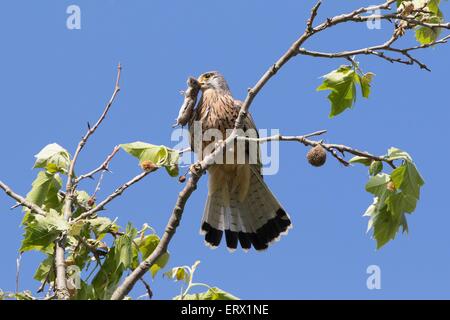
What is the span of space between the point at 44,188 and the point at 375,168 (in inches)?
79.3

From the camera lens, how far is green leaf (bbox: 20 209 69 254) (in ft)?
16.2

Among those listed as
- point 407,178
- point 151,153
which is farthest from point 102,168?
point 407,178

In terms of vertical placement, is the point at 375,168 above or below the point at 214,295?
above

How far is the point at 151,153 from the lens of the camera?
5.20 meters

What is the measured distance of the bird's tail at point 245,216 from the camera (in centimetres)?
710

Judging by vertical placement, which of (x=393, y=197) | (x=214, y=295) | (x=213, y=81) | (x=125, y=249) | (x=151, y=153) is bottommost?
(x=214, y=295)

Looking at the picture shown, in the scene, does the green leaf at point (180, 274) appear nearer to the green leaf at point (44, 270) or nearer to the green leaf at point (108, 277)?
the green leaf at point (108, 277)

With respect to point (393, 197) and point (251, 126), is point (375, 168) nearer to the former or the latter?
point (393, 197)

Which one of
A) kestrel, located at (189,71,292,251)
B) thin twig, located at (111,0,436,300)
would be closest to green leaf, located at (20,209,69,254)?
thin twig, located at (111,0,436,300)

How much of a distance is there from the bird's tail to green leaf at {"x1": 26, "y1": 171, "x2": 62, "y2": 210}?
188 cm

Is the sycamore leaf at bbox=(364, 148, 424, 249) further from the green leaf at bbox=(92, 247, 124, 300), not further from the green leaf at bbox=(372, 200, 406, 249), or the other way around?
the green leaf at bbox=(92, 247, 124, 300)
